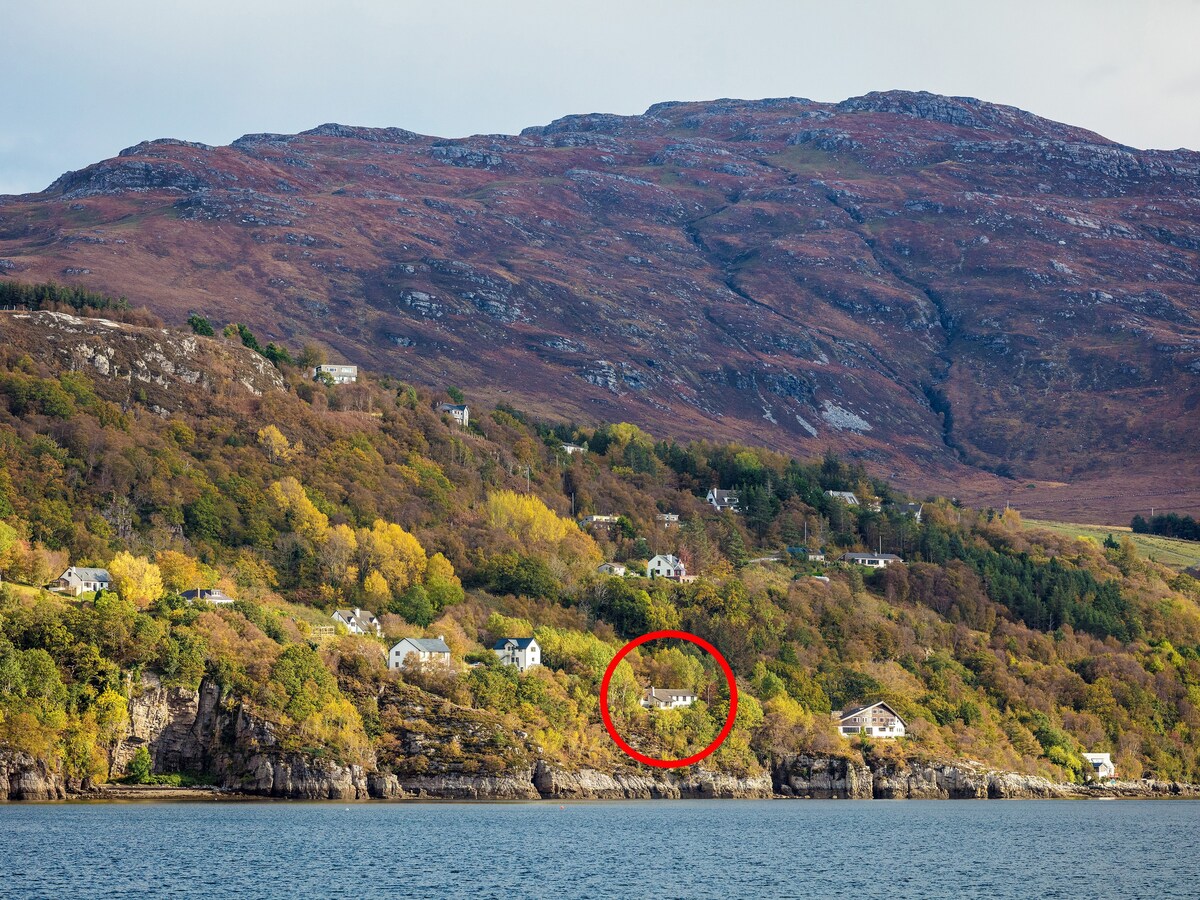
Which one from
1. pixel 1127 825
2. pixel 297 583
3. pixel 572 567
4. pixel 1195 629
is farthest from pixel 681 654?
pixel 1195 629

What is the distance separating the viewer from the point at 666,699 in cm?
14012

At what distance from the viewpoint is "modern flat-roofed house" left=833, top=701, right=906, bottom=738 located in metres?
142

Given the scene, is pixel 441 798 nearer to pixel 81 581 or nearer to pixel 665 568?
pixel 81 581

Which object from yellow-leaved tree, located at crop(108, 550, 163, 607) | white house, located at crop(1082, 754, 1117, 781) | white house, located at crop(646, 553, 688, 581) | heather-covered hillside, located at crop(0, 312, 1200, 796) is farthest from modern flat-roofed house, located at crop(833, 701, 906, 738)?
yellow-leaved tree, located at crop(108, 550, 163, 607)

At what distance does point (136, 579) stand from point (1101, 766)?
313 feet

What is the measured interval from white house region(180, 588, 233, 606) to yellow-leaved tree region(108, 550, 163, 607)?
253 centimetres

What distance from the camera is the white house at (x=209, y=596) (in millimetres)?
122562

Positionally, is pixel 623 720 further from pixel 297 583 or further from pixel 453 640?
pixel 297 583

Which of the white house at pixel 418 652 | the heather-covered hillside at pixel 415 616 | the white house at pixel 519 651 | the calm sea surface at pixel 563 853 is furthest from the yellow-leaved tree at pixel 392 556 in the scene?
the calm sea surface at pixel 563 853

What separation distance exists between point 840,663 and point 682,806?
4135cm

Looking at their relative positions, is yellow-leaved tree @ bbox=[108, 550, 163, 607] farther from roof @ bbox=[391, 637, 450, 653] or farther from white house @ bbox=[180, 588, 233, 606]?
roof @ bbox=[391, 637, 450, 653]

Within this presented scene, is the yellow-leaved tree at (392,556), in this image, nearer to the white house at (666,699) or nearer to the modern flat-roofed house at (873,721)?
the white house at (666,699)

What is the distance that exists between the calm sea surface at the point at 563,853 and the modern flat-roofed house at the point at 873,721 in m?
28.2

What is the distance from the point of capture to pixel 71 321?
17662 centimetres
